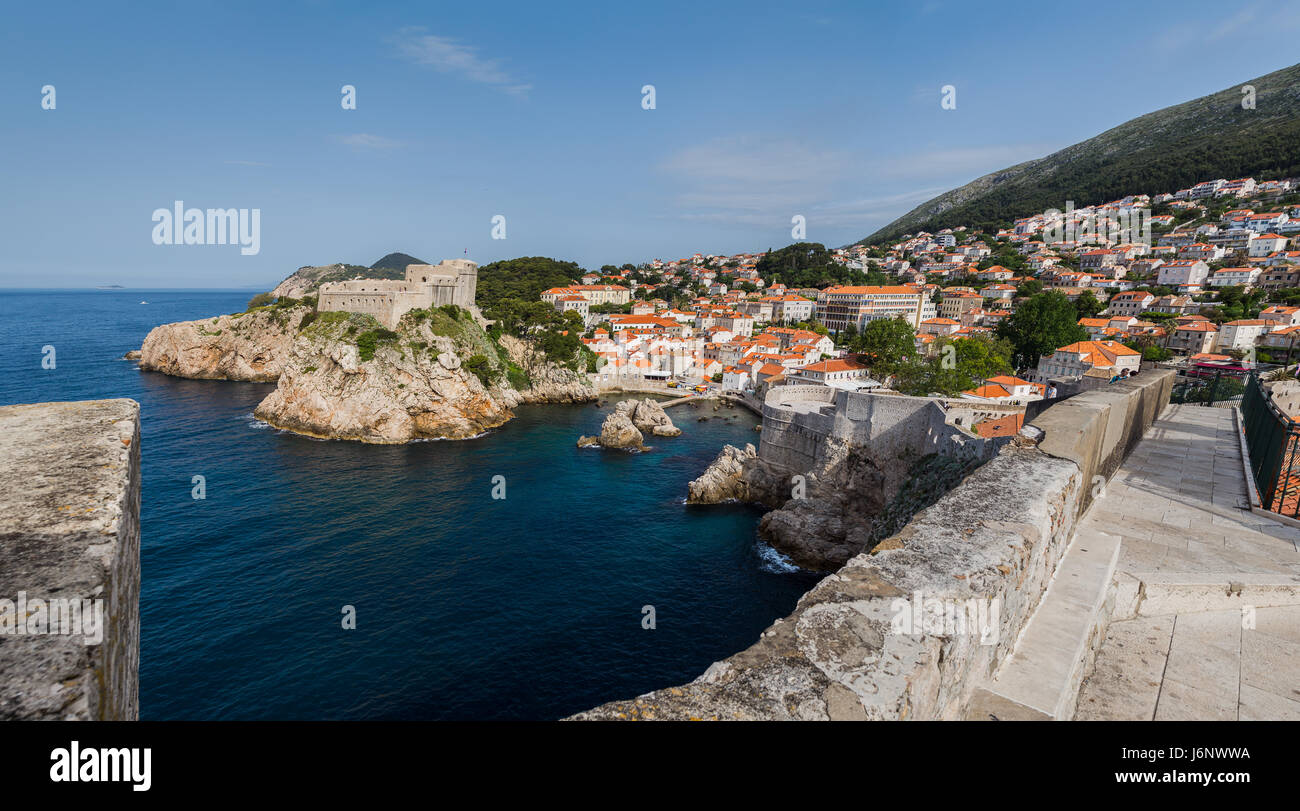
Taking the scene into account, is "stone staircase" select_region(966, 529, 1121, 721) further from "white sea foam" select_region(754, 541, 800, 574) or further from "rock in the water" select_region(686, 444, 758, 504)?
"rock in the water" select_region(686, 444, 758, 504)

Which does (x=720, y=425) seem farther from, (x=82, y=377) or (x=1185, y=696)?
(x=82, y=377)

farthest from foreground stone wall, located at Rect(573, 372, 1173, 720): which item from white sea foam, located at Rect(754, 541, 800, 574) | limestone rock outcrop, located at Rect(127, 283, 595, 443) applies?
limestone rock outcrop, located at Rect(127, 283, 595, 443)

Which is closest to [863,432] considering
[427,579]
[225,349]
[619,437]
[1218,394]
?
[1218,394]

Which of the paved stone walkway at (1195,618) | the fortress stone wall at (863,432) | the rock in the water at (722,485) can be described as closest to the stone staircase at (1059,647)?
the paved stone walkway at (1195,618)

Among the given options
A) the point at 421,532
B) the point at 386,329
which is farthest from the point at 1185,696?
the point at 386,329
